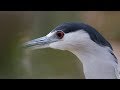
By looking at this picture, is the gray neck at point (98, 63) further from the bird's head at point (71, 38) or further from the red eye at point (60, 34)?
the red eye at point (60, 34)

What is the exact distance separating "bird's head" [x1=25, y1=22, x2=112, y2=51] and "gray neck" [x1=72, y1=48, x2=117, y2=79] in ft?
0.13

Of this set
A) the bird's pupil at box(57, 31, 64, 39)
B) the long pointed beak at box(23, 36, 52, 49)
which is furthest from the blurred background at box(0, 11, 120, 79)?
the bird's pupil at box(57, 31, 64, 39)

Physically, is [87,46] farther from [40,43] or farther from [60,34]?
[40,43]

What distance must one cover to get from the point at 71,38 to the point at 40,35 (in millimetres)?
338

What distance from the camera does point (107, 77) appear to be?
75.1 inches

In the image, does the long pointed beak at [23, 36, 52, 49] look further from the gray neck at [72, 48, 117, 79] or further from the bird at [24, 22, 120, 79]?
the gray neck at [72, 48, 117, 79]

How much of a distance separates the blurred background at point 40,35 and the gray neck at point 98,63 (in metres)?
0.21

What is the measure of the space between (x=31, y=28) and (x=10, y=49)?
0.20 m

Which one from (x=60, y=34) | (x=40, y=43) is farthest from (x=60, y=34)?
(x=40, y=43)

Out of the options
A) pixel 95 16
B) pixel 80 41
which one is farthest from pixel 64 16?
pixel 80 41

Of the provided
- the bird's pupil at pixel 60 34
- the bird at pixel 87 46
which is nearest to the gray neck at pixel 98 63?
the bird at pixel 87 46
